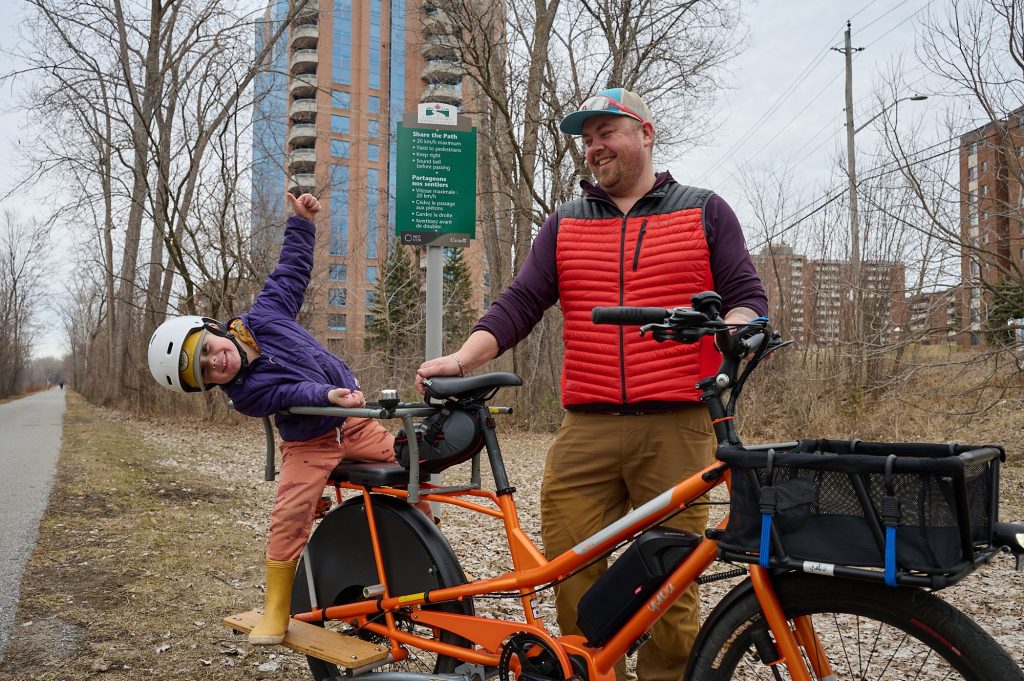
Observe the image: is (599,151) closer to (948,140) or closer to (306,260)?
(306,260)

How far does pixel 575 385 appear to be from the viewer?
9.56 feet

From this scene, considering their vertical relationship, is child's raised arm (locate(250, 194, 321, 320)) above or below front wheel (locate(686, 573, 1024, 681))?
above

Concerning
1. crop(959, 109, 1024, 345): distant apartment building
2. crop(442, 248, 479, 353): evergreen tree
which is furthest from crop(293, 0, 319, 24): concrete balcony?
crop(959, 109, 1024, 345): distant apartment building

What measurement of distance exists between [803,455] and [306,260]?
2668 millimetres

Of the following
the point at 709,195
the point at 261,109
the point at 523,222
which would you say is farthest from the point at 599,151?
the point at 261,109

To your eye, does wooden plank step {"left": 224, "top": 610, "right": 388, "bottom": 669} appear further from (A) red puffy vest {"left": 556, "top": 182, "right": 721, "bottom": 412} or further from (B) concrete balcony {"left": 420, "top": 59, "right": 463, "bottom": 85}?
(B) concrete balcony {"left": 420, "top": 59, "right": 463, "bottom": 85}

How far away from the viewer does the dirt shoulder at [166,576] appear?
389 centimetres

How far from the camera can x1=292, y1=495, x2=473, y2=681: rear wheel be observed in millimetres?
2912

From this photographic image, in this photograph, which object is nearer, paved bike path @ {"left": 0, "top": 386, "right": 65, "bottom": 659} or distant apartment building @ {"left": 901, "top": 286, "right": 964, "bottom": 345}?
paved bike path @ {"left": 0, "top": 386, "right": 65, "bottom": 659}

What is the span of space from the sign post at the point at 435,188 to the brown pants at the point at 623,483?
285 centimetres

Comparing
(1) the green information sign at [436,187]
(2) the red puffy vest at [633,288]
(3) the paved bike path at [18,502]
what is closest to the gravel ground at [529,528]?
(2) the red puffy vest at [633,288]

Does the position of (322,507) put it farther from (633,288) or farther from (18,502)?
(18,502)

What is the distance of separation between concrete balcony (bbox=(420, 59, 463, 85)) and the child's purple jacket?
39.7 feet

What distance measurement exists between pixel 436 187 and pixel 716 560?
4.14 m
